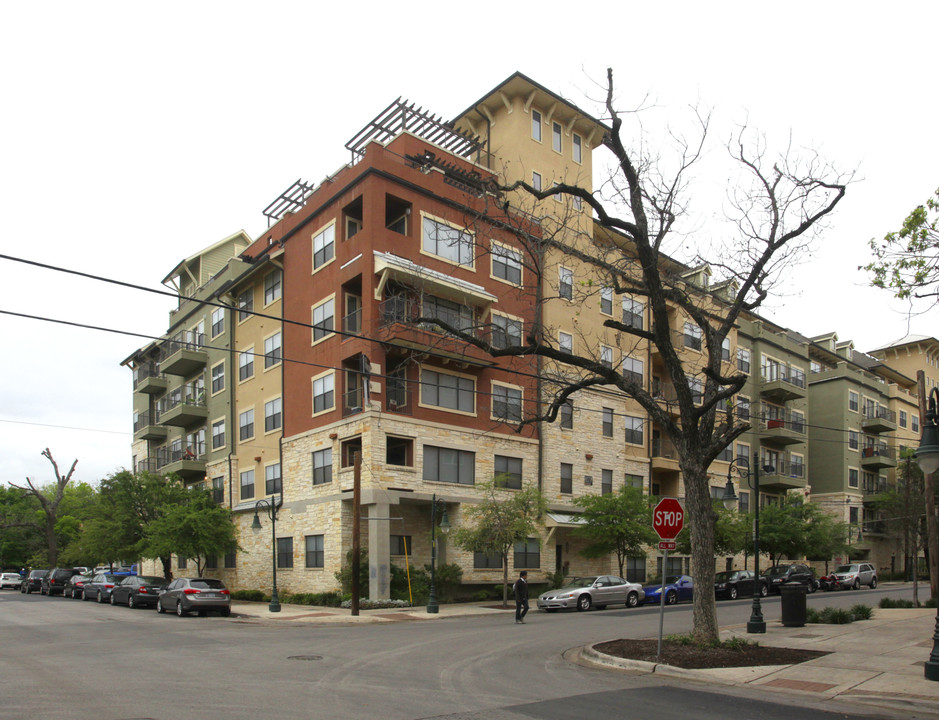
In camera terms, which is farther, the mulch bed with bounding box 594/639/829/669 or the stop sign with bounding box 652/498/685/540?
the stop sign with bounding box 652/498/685/540

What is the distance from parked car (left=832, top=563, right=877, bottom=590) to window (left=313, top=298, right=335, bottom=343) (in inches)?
1338

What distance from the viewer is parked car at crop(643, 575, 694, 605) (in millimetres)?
34000

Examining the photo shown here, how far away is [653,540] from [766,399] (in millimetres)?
25254

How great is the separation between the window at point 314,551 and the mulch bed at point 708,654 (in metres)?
19.4

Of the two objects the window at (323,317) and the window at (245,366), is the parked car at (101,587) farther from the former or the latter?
the window at (323,317)

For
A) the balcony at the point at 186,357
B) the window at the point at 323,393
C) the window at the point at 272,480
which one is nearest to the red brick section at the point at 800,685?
the window at the point at 323,393

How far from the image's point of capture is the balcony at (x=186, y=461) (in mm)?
45125

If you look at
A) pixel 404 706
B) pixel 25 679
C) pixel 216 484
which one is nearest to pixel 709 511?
pixel 404 706

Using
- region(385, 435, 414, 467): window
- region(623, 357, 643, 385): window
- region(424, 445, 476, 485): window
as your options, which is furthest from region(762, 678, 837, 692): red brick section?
region(623, 357, 643, 385): window

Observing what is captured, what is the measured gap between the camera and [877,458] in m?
63.6

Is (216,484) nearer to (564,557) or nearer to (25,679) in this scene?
(564,557)

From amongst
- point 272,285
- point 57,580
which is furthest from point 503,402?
point 57,580

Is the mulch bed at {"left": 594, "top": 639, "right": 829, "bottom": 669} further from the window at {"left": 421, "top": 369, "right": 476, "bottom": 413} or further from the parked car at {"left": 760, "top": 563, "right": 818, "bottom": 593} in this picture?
the parked car at {"left": 760, "top": 563, "right": 818, "bottom": 593}

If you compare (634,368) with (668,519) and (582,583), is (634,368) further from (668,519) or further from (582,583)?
(668,519)
